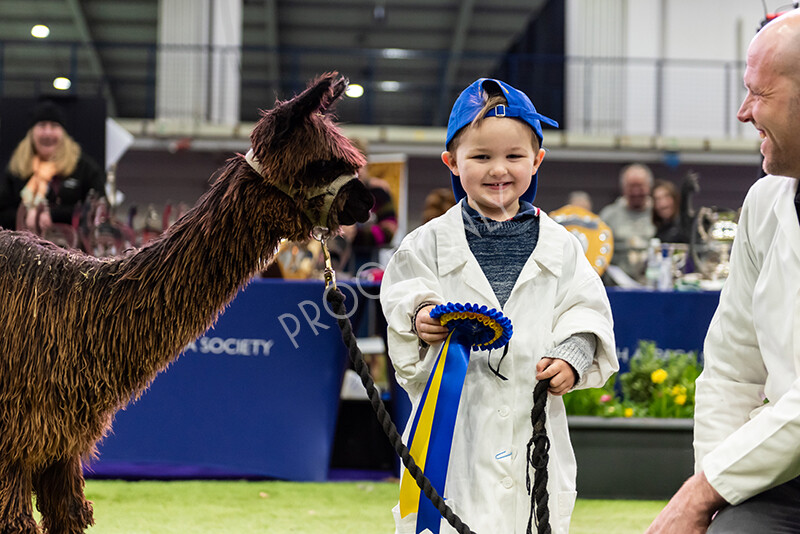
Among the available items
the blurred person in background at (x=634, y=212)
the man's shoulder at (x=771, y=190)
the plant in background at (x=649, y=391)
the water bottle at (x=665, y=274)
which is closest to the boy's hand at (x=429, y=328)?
the man's shoulder at (x=771, y=190)

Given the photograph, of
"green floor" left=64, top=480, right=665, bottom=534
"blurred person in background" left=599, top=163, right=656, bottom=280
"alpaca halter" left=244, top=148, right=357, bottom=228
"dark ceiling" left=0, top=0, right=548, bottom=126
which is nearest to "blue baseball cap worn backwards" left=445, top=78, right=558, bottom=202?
"alpaca halter" left=244, top=148, right=357, bottom=228

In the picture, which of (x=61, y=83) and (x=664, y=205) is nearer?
(x=664, y=205)

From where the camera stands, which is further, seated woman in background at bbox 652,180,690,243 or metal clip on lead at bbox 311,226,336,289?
seated woman in background at bbox 652,180,690,243

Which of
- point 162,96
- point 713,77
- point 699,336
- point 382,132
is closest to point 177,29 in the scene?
point 162,96

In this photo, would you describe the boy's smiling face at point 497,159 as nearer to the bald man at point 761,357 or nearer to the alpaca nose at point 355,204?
the alpaca nose at point 355,204

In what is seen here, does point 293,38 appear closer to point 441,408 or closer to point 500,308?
point 500,308

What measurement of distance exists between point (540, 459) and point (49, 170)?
3.44 meters

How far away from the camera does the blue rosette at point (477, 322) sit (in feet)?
5.47

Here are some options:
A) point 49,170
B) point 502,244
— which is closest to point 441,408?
point 502,244

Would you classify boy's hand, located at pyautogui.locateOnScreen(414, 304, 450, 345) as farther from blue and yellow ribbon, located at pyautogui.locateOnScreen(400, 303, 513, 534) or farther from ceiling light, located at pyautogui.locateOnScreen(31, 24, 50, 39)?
ceiling light, located at pyautogui.locateOnScreen(31, 24, 50, 39)

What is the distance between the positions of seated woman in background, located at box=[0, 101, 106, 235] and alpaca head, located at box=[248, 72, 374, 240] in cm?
261

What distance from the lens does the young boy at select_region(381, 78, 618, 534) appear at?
1777 millimetres

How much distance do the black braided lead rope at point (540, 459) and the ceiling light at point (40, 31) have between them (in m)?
19.2

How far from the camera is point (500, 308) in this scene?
73.9 inches
